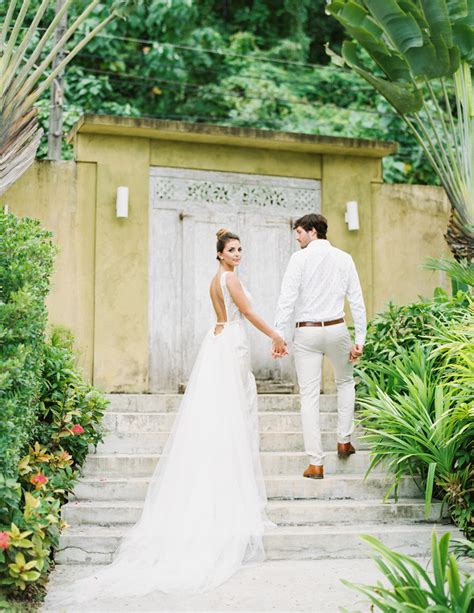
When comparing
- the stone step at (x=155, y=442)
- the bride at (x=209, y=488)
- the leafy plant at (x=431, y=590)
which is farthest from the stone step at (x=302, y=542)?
the leafy plant at (x=431, y=590)

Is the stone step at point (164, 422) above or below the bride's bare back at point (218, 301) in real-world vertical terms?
below

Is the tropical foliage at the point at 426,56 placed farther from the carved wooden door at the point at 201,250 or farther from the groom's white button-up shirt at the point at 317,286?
the groom's white button-up shirt at the point at 317,286

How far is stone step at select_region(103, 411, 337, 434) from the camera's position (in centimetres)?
755

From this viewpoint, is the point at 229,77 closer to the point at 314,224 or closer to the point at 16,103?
the point at 16,103

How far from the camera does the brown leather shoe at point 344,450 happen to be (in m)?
6.96

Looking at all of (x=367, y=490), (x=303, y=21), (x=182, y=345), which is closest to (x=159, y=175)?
(x=182, y=345)

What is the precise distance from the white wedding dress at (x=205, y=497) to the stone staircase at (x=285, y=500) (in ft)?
0.79

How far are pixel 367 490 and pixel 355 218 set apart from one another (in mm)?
4138

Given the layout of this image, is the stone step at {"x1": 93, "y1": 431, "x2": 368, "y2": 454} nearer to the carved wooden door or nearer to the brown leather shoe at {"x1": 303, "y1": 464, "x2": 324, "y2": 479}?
the brown leather shoe at {"x1": 303, "y1": 464, "x2": 324, "y2": 479}

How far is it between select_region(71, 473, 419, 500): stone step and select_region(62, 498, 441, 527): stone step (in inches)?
2.7

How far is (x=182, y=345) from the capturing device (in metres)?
9.52

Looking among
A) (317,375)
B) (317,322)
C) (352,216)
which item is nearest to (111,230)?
(352,216)

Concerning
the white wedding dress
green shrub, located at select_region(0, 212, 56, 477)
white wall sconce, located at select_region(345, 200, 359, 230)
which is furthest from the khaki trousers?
white wall sconce, located at select_region(345, 200, 359, 230)

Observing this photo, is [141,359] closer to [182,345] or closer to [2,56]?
[182,345]
